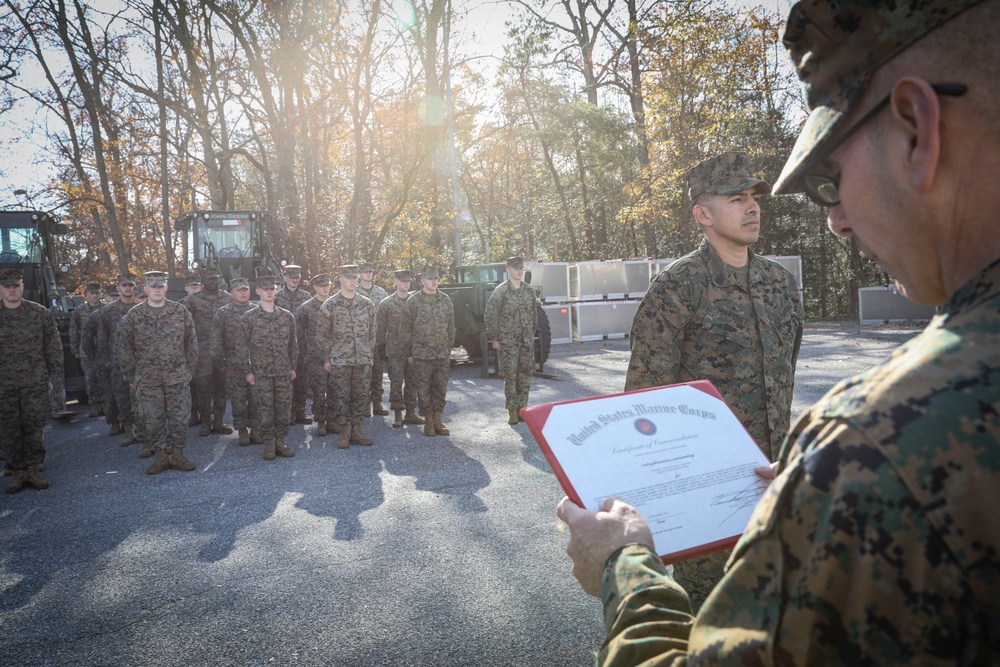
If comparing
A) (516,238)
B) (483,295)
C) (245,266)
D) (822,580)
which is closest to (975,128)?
(822,580)

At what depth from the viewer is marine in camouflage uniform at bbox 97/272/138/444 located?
902 centimetres

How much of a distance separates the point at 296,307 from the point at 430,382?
3212 mm

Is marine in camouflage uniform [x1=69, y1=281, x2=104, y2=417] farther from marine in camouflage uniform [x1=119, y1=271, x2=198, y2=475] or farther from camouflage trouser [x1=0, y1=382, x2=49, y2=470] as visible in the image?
camouflage trouser [x1=0, y1=382, x2=49, y2=470]

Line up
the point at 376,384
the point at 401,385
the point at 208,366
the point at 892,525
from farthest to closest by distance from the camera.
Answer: the point at 376,384, the point at 401,385, the point at 208,366, the point at 892,525

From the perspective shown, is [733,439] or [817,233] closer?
[733,439]

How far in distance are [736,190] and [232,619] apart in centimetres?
339

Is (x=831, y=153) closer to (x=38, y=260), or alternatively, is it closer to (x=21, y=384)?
(x=21, y=384)

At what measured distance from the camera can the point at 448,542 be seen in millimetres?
4555

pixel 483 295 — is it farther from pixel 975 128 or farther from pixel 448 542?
pixel 975 128

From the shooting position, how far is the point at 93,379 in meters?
10.8

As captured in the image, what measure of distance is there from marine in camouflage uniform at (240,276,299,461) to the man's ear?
7.75 metres

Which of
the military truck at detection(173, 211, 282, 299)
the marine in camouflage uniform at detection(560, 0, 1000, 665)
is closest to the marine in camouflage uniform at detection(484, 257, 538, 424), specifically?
the military truck at detection(173, 211, 282, 299)

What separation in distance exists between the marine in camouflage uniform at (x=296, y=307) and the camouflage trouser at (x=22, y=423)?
3.35 metres

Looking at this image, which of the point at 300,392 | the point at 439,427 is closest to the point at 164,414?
the point at 300,392
